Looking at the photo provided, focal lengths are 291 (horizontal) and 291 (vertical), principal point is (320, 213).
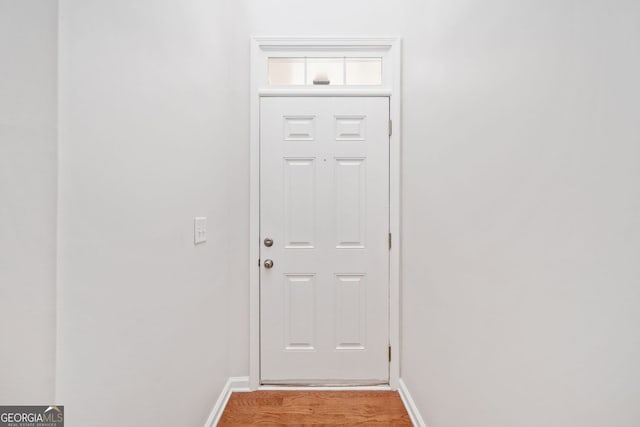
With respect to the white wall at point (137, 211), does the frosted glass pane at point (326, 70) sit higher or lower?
higher

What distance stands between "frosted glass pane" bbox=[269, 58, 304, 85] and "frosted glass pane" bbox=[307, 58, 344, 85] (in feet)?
0.21

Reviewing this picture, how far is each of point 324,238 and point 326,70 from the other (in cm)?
118

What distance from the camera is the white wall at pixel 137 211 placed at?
750 mm

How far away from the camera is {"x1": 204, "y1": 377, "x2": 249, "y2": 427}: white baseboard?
164 centimetres

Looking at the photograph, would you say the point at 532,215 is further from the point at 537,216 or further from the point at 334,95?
the point at 334,95

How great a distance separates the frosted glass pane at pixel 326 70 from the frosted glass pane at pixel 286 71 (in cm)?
6

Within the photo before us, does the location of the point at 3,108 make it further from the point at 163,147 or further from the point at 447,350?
the point at 447,350

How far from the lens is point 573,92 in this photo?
0.66 m

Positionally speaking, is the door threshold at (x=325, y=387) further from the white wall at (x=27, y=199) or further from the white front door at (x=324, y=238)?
the white wall at (x=27, y=199)

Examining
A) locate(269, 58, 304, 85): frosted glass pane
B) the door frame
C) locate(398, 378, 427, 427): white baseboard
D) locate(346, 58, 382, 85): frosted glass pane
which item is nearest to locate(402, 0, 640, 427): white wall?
locate(398, 378, 427, 427): white baseboard

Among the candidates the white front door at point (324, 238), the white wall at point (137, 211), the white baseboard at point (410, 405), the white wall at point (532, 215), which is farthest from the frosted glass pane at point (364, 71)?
the white baseboard at point (410, 405)

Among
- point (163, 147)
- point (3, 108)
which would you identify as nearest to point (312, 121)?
point (163, 147)

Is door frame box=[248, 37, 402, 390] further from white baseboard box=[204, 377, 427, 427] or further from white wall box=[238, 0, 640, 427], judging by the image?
white wall box=[238, 0, 640, 427]

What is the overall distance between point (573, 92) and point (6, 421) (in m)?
1.43
